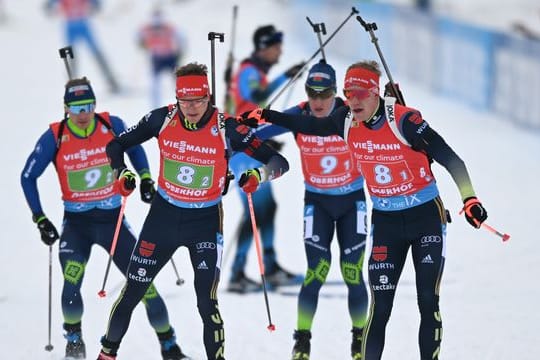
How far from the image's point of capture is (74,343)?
26.6 feet

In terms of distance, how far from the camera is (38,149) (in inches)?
313

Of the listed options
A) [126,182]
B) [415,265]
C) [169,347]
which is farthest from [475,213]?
[169,347]

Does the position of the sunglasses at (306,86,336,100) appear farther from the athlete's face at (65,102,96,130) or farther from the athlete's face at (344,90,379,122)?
the athlete's face at (65,102,96,130)

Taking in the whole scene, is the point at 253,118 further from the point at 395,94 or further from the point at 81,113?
the point at 81,113

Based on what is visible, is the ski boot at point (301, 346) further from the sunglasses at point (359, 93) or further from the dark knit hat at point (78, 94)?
the dark knit hat at point (78, 94)

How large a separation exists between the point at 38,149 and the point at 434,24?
12.7 metres

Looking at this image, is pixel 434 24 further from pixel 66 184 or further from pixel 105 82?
pixel 66 184

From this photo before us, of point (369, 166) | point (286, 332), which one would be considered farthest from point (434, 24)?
point (369, 166)

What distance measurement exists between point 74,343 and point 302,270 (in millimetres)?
3392

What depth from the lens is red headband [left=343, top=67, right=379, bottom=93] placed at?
272 inches

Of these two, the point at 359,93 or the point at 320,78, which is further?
the point at 320,78

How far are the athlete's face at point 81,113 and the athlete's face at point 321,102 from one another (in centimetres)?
161

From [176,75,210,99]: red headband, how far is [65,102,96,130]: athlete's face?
44.8 inches

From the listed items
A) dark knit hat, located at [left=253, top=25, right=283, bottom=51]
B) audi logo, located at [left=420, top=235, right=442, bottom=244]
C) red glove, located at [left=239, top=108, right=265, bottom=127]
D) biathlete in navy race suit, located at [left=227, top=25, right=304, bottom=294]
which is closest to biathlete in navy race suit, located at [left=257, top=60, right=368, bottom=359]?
red glove, located at [left=239, top=108, right=265, bottom=127]
